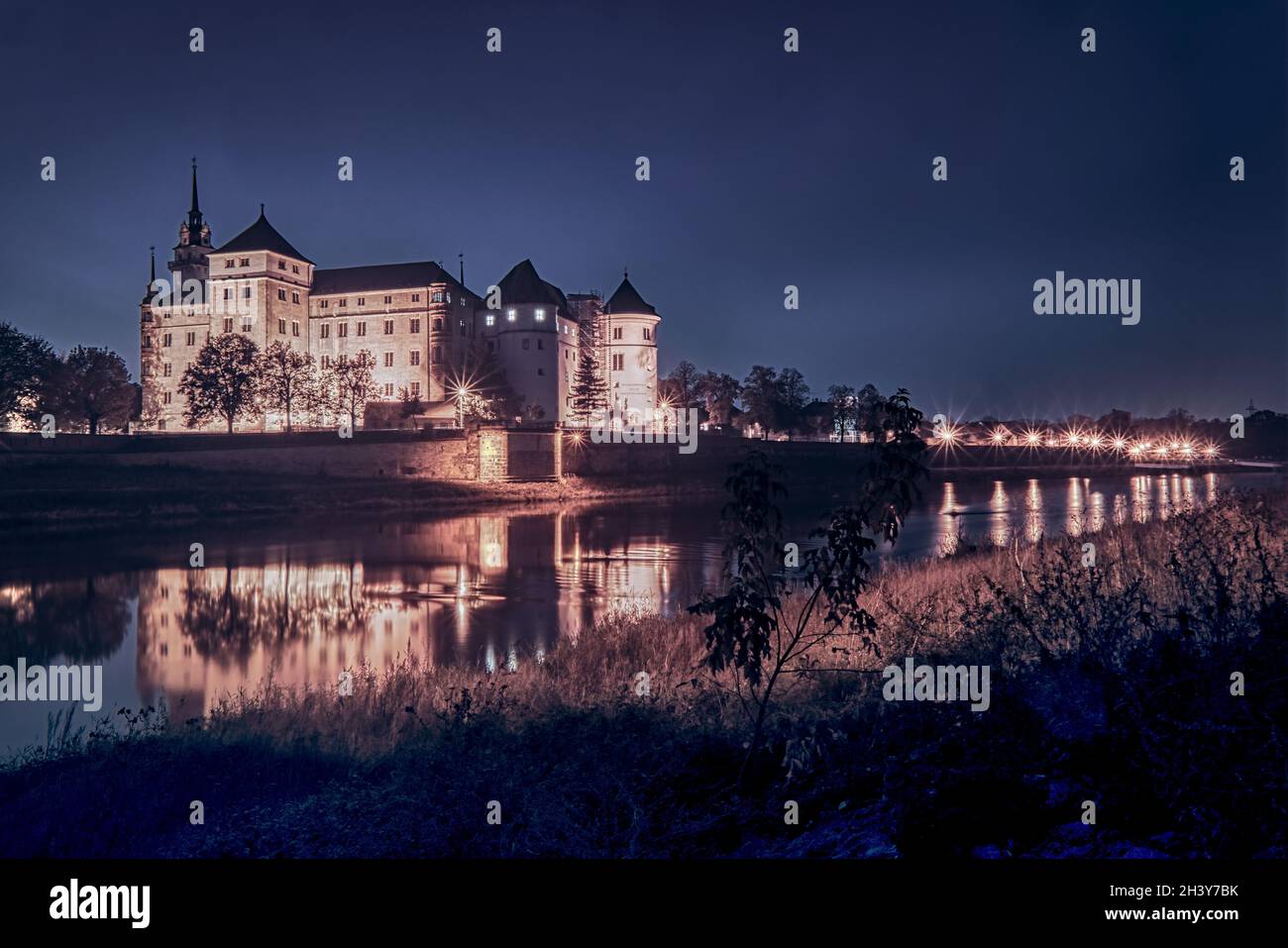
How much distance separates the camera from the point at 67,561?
3098cm

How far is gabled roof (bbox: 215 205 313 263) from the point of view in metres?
85.4

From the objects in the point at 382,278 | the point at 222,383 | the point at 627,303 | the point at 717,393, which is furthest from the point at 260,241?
the point at 717,393

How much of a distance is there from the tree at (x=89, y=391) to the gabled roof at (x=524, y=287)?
40.5 meters

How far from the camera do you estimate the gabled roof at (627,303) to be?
92.2 m

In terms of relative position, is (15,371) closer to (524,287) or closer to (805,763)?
(524,287)

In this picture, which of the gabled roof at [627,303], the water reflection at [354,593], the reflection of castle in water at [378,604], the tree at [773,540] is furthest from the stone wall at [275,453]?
the tree at [773,540]

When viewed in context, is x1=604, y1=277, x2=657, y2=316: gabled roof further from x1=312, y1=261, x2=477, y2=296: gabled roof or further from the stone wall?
the stone wall

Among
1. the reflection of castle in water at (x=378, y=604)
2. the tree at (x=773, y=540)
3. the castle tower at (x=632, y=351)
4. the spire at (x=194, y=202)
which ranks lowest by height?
the reflection of castle in water at (x=378, y=604)

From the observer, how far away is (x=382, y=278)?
293ft

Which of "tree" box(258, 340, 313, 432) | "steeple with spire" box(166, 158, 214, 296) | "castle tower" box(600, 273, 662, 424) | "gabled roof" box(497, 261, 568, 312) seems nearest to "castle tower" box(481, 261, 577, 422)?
"gabled roof" box(497, 261, 568, 312)

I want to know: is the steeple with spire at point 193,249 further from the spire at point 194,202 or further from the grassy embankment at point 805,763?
the grassy embankment at point 805,763

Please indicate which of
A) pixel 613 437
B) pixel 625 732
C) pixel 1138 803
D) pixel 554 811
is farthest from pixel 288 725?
pixel 613 437

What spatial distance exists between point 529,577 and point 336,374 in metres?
56.2
